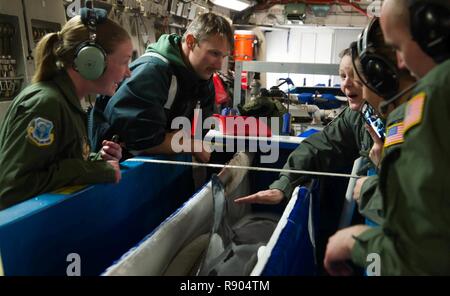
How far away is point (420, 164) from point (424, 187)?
36 mm

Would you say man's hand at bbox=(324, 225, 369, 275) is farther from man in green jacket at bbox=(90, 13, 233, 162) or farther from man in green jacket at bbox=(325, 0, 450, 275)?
man in green jacket at bbox=(90, 13, 233, 162)

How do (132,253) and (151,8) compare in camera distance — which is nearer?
(132,253)

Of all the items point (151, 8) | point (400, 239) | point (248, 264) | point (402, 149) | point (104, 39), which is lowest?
point (248, 264)

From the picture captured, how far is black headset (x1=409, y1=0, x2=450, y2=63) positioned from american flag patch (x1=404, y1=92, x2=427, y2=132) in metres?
0.09

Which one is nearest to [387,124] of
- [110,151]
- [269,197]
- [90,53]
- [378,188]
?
[378,188]

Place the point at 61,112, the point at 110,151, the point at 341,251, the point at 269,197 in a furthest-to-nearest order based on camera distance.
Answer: the point at 269,197 → the point at 110,151 → the point at 61,112 → the point at 341,251

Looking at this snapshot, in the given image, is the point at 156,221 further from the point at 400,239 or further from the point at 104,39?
the point at 400,239

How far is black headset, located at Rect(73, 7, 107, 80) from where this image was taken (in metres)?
1.27

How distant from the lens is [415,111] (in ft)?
2.07

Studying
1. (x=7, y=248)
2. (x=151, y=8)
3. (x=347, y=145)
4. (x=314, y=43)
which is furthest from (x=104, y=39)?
(x=314, y=43)

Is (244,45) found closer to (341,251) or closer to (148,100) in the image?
(148,100)

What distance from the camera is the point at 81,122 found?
1.34 meters

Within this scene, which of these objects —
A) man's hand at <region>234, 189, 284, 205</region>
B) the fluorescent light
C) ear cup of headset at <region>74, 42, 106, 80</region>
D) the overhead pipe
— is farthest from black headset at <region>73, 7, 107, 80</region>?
the overhead pipe

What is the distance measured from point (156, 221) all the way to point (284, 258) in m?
0.96
